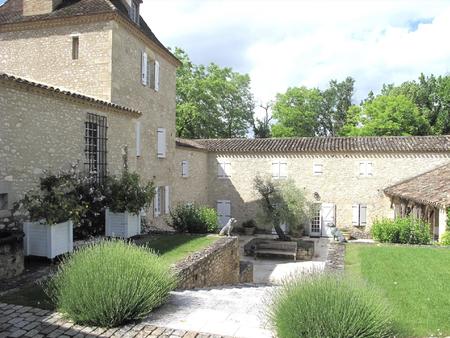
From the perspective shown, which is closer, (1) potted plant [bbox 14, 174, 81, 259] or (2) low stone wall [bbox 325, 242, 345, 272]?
(1) potted plant [bbox 14, 174, 81, 259]

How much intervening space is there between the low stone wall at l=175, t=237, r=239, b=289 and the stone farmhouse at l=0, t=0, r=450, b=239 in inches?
141

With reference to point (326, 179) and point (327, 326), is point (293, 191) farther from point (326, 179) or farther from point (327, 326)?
point (327, 326)

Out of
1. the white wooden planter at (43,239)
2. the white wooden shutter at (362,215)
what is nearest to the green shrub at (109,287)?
the white wooden planter at (43,239)

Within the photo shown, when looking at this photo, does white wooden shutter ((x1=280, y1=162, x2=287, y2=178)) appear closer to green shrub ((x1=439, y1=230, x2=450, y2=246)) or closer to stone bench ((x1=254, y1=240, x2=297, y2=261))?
stone bench ((x1=254, y1=240, x2=297, y2=261))

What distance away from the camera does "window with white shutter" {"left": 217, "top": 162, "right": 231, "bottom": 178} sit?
23.3 metres

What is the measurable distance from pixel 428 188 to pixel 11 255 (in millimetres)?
15935

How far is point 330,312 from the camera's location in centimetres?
405

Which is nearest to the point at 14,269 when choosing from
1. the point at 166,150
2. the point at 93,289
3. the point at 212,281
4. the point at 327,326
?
the point at 93,289

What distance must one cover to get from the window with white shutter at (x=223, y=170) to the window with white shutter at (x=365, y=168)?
7608 millimetres

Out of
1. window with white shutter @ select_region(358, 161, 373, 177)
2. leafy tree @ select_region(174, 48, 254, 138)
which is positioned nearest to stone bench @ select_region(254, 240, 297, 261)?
window with white shutter @ select_region(358, 161, 373, 177)

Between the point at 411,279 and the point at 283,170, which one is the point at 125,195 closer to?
the point at 411,279

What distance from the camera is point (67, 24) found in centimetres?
1281

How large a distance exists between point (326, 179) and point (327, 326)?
18366mm

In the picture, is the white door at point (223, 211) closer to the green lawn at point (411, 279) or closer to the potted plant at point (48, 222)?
the green lawn at point (411, 279)
